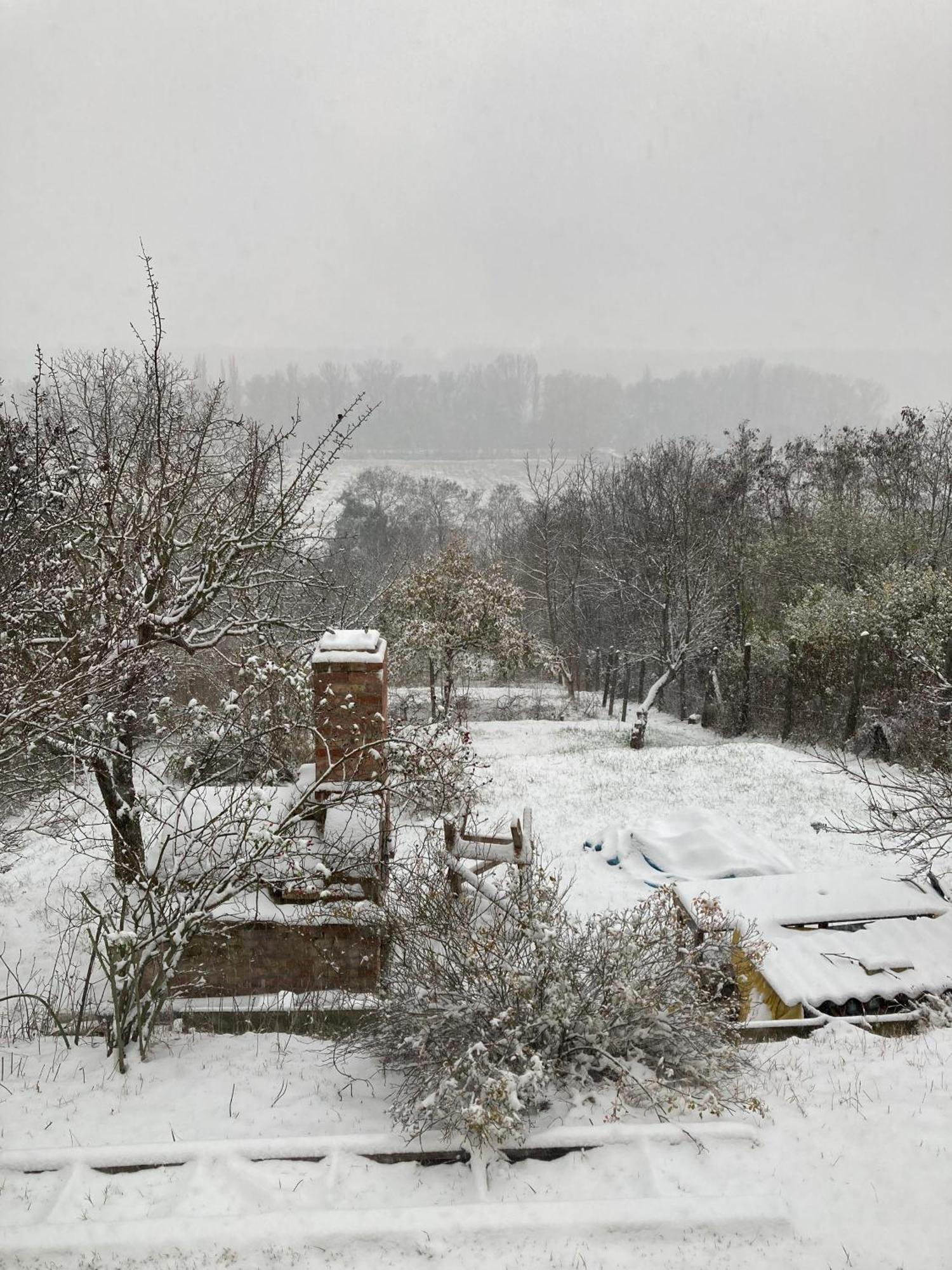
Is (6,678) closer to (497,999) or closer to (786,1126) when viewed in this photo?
(497,999)

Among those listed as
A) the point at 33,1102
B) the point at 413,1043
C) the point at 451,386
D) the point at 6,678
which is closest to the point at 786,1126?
the point at 413,1043

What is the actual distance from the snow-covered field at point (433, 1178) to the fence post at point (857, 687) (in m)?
12.2

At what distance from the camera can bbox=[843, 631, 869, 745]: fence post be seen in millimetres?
16266

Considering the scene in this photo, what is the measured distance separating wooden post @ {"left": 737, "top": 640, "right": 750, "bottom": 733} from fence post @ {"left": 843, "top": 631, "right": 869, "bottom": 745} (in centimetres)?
374

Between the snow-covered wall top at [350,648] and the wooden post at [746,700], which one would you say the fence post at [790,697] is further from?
the snow-covered wall top at [350,648]

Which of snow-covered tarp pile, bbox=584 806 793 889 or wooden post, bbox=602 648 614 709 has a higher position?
snow-covered tarp pile, bbox=584 806 793 889

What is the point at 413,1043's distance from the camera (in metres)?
4.15

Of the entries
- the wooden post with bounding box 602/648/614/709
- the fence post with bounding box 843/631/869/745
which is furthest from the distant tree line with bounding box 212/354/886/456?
the fence post with bounding box 843/631/869/745

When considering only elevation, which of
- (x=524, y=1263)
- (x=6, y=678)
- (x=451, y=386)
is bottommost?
(x=524, y=1263)

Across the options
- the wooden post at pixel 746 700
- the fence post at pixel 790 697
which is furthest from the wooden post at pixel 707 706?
the fence post at pixel 790 697

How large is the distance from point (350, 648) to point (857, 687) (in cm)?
1373

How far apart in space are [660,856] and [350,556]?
2233cm

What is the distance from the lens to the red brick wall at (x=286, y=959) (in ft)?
18.3

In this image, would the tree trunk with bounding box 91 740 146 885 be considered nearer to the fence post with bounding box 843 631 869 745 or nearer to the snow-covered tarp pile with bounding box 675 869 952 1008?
the snow-covered tarp pile with bounding box 675 869 952 1008
